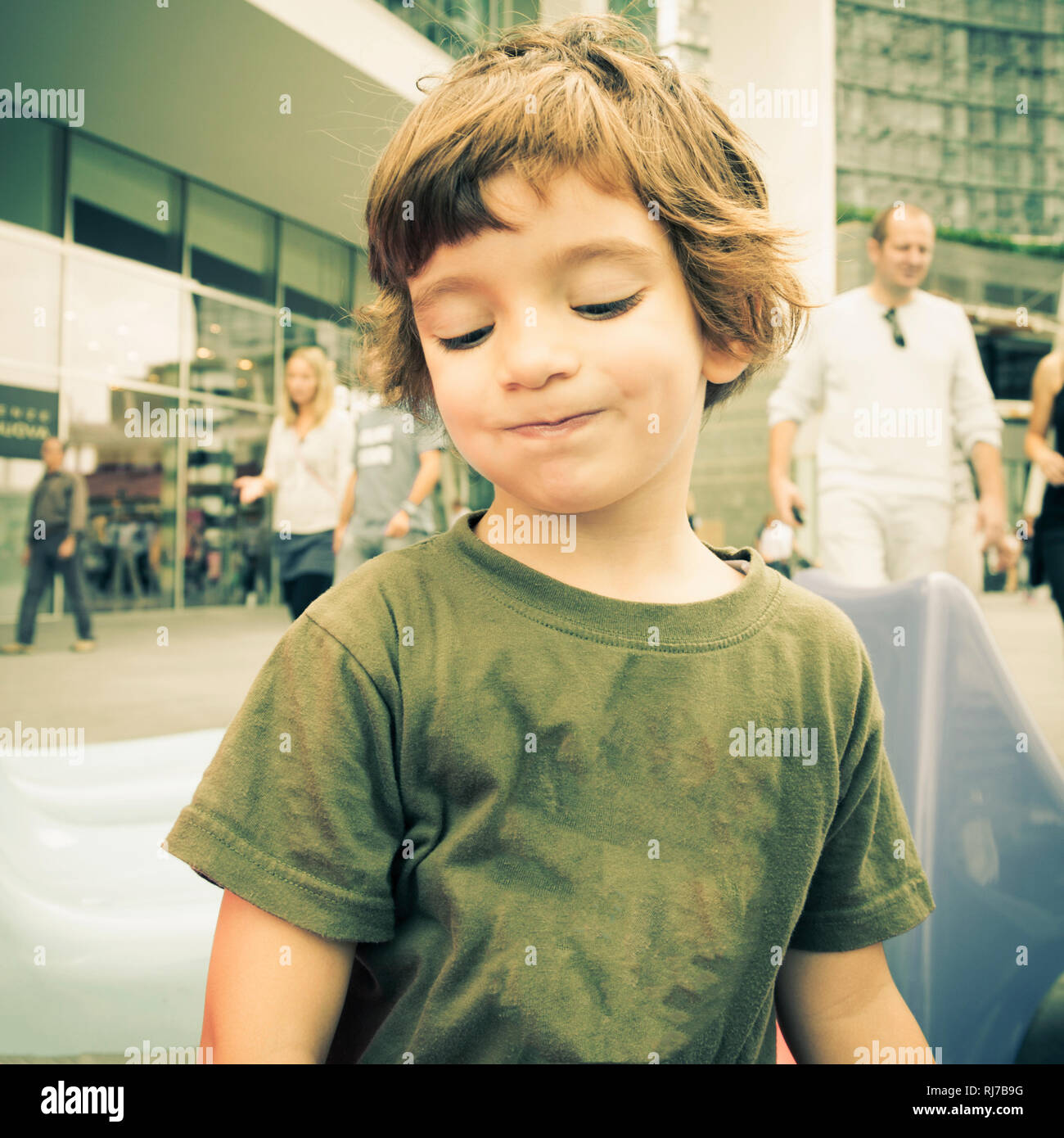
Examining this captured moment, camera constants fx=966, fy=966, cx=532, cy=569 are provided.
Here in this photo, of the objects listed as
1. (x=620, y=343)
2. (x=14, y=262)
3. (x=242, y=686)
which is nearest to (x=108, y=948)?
(x=620, y=343)

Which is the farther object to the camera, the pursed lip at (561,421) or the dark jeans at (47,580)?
the dark jeans at (47,580)

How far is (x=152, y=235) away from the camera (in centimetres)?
932

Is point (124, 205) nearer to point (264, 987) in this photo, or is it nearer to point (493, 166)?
point (493, 166)

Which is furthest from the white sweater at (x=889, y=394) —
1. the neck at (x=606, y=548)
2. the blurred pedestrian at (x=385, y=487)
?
the neck at (x=606, y=548)

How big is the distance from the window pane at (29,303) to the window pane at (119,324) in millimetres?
131

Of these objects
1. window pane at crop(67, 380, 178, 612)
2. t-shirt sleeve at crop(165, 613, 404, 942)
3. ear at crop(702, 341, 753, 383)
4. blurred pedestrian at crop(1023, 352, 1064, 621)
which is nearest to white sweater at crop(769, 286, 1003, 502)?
blurred pedestrian at crop(1023, 352, 1064, 621)

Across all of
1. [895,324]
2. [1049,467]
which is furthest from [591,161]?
[1049,467]

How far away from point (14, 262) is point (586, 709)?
9060 mm

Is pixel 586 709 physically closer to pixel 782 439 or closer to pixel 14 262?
pixel 782 439

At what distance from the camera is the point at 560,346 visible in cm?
69

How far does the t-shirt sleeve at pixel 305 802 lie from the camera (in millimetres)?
658

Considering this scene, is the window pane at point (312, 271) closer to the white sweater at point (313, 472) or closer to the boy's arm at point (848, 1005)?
the white sweater at point (313, 472)

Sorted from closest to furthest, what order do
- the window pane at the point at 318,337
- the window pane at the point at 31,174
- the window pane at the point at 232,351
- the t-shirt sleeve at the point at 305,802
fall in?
1. the t-shirt sleeve at the point at 305,802
2. the window pane at the point at 31,174
3. the window pane at the point at 232,351
4. the window pane at the point at 318,337

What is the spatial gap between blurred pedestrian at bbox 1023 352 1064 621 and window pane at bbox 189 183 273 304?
8580 mm
